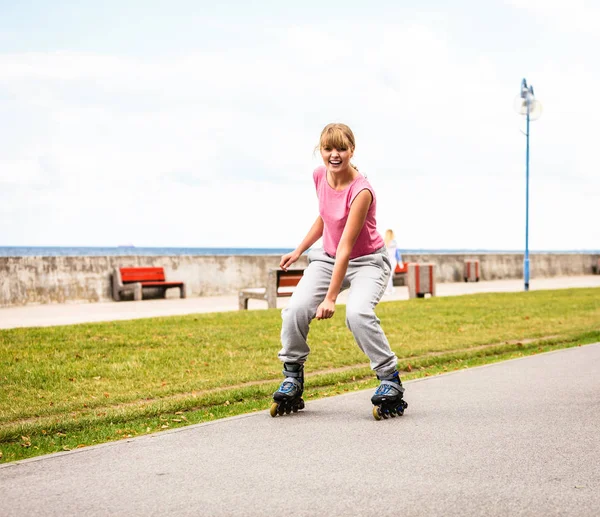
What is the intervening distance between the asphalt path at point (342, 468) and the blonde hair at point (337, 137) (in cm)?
180

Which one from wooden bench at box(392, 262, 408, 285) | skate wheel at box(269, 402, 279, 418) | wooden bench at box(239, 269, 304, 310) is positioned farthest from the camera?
wooden bench at box(392, 262, 408, 285)

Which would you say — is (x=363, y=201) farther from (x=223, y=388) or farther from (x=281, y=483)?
(x=223, y=388)

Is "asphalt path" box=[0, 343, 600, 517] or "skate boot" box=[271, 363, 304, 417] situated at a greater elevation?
"skate boot" box=[271, 363, 304, 417]

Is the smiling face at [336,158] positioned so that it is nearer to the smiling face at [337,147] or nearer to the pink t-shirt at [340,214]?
the smiling face at [337,147]

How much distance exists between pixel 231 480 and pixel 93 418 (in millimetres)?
2046

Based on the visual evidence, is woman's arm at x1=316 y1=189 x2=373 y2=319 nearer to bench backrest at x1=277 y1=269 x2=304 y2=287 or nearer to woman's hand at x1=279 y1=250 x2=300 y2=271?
woman's hand at x1=279 y1=250 x2=300 y2=271

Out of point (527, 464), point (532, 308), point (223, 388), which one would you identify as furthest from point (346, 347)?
point (532, 308)

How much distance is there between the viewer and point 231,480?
3.88 metres

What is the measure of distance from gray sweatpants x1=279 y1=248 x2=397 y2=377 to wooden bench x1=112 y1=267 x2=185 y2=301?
556 inches

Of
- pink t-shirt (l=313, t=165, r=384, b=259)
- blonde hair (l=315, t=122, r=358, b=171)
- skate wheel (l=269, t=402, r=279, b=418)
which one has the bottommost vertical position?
skate wheel (l=269, t=402, r=279, b=418)

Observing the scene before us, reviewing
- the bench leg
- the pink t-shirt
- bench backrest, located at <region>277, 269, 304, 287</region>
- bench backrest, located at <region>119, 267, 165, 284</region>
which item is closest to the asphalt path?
the pink t-shirt

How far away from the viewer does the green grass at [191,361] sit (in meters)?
5.65

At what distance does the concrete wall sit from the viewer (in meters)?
17.5

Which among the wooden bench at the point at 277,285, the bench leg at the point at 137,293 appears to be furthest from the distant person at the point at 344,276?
the bench leg at the point at 137,293
